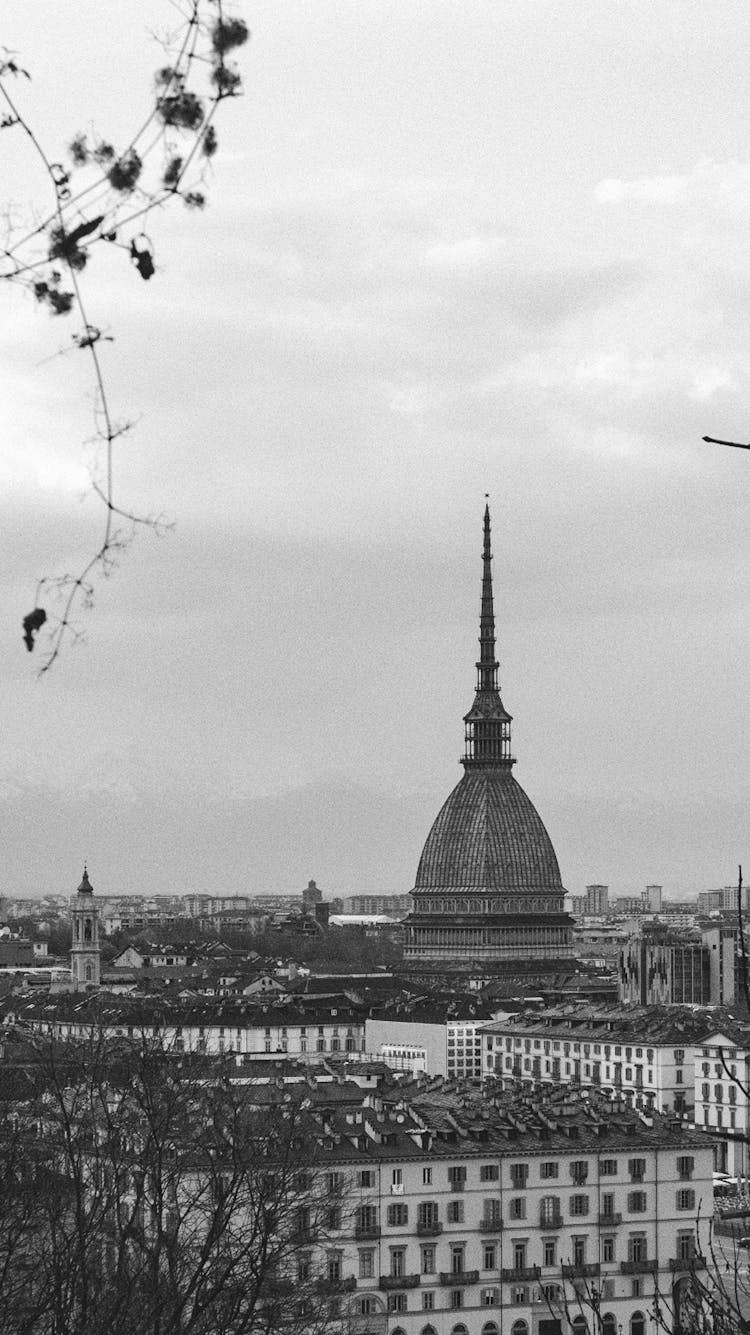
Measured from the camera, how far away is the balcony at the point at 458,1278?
42562mm

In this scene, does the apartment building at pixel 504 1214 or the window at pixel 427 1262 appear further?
the window at pixel 427 1262

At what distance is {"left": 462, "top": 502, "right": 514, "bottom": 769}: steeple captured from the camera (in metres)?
151

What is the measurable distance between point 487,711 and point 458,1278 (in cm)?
10904

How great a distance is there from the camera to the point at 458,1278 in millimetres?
42688

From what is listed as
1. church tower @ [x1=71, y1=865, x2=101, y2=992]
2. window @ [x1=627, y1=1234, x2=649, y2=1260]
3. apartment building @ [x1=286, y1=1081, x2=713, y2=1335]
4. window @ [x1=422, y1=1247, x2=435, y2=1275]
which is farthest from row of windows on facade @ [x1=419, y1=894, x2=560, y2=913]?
window @ [x1=422, y1=1247, x2=435, y2=1275]

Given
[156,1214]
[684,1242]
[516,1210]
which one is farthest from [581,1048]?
[156,1214]

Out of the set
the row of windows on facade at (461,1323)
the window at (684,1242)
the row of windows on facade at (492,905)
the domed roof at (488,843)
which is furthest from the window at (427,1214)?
the domed roof at (488,843)

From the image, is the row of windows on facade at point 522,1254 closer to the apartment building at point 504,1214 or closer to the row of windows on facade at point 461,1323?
the apartment building at point 504,1214

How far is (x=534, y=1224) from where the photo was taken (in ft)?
145

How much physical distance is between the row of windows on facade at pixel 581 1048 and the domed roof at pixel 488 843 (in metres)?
52.6

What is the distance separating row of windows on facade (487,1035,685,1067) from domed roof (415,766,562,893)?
52.6m

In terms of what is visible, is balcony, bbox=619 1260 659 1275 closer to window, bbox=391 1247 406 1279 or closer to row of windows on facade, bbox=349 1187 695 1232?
row of windows on facade, bbox=349 1187 695 1232

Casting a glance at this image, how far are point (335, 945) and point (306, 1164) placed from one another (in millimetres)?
161176

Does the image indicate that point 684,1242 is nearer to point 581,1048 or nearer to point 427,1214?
point 427,1214
